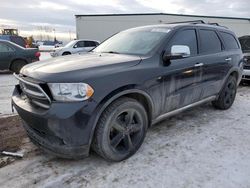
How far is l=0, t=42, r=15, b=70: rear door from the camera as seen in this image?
1032 centimetres

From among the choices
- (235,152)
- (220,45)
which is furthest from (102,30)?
(235,152)

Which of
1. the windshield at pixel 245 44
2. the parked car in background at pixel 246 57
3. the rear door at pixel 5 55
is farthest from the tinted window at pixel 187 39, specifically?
the rear door at pixel 5 55

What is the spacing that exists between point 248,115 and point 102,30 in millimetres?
24249

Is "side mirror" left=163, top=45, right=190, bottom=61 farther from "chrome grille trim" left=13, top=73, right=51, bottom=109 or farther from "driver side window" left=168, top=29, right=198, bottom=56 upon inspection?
"chrome grille trim" left=13, top=73, right=51, bottom=109

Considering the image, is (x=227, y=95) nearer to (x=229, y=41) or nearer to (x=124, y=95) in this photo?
(x=229, y=41)

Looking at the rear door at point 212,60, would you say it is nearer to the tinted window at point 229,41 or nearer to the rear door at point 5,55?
the tinted window at point 229,41

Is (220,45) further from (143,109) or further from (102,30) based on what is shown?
(102,30)

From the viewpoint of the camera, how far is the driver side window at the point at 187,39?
3.86 metres

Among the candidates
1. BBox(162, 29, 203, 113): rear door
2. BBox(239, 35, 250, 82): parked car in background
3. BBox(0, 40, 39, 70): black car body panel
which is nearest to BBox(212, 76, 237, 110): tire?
BBox(162, 29, 203, 113): rear door

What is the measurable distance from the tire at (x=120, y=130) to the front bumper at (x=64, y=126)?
0.19 m

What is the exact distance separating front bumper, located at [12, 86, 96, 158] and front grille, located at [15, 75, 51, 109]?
0.20 ft

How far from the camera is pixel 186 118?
482 cm

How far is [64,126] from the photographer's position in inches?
102

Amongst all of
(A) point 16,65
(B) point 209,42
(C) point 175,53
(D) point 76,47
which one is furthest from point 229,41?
(D) point 76,47
